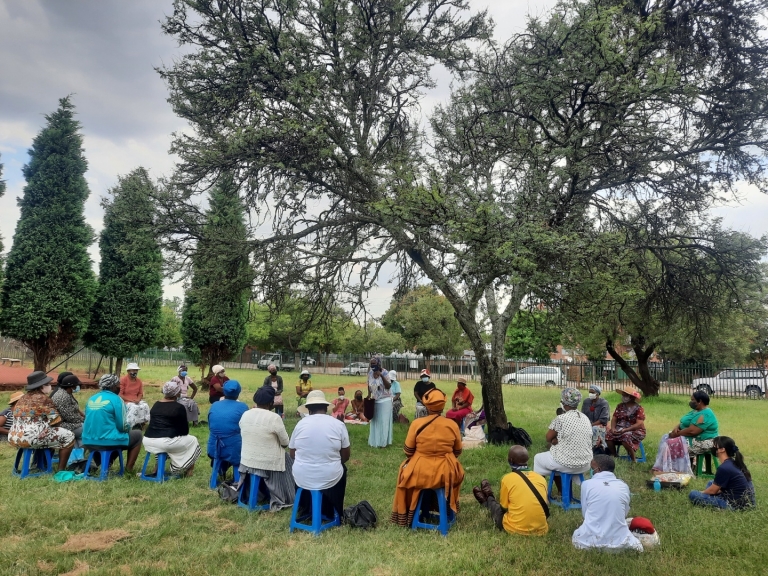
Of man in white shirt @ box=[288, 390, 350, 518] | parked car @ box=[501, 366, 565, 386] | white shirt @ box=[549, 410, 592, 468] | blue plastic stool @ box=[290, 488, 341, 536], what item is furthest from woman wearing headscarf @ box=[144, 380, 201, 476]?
parked car @ box=[501, 366, 565, 386]

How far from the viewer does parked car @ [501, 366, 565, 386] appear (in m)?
31.6

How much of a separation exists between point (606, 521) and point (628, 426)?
4.75 meters

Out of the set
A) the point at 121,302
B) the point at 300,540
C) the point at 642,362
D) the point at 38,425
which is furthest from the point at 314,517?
the point at 642,362

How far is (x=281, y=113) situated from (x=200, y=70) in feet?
6.04

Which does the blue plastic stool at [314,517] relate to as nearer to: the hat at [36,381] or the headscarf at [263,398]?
the headscarf at [263,398]

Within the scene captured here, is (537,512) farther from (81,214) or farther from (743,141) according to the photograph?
(81,214)

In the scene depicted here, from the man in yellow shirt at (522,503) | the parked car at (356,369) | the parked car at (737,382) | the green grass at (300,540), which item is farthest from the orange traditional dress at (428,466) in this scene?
the parked car at (356,369)

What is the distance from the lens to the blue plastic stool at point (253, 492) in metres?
6.08

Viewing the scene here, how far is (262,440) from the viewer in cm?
608

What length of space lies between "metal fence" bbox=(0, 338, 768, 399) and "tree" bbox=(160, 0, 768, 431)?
41.3ft

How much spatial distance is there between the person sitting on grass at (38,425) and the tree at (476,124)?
15.9 ft

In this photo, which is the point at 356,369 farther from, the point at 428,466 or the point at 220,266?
the point at 428,466

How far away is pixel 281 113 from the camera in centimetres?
998

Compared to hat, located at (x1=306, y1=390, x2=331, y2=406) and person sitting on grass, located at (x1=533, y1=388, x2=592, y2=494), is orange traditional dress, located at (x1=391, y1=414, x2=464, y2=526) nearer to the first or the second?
hat, located at (x1=306, y1=390, x2=331, y2=406)
